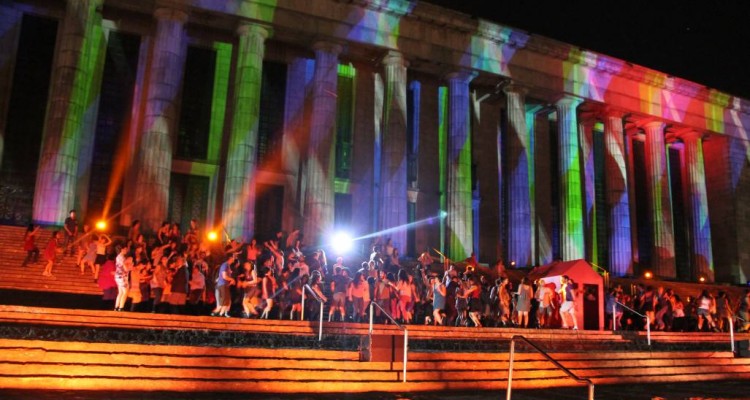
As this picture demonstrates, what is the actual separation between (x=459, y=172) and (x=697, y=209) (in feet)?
57.1

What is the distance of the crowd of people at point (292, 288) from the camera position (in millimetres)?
14758

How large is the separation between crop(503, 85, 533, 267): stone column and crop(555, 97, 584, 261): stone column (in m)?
2.55

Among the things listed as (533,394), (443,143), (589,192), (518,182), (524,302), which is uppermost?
(443,143)

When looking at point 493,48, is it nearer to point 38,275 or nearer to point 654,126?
point 654,126

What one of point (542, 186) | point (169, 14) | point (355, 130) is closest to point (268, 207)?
point (355, 130)

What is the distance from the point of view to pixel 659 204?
35.5 metres

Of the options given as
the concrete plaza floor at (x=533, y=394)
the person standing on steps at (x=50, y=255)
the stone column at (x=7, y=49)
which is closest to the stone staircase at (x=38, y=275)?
the person standing on steps at (x=50, y=255)

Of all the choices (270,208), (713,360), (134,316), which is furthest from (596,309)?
(270,208)

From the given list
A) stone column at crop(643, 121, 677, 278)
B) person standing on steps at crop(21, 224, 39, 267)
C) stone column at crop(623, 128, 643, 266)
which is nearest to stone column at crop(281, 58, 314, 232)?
person standing on steps at crop(21, 224, 39, 267)

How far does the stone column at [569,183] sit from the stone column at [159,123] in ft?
65.8

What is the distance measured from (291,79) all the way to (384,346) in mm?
20993

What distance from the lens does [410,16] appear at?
2938 centimetres

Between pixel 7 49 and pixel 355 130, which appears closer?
pixel 7 49

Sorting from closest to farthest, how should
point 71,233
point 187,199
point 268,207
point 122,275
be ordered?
point 122,275, point 71,233, point 187,199, point 268,207
